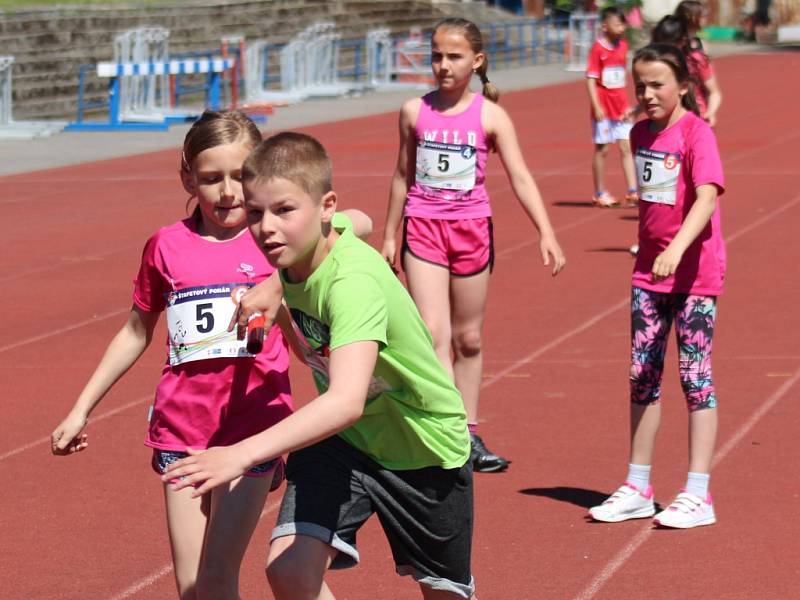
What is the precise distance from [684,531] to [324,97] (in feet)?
81.6

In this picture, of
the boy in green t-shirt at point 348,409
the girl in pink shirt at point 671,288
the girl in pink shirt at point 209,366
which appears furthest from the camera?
the girl in pink shirt at point 671,288

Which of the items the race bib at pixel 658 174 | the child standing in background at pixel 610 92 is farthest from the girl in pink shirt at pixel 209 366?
the child standing in background at pixel 610 92

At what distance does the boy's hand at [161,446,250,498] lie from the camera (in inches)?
121

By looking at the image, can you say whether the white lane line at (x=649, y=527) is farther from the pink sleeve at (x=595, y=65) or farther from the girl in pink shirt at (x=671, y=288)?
the pink sleeve at (x=595, y=65)

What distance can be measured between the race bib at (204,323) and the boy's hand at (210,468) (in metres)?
0.96

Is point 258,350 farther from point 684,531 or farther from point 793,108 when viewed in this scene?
point 793,108

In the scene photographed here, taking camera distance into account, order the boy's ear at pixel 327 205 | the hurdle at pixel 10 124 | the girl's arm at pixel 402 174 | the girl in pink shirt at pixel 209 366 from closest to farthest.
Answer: the boy's ear at pixel 327 205 → the girl in pink shirt at pixel 209 366 → the girl's arm at pixel 402 174 → the hurdle at pixel 10 124

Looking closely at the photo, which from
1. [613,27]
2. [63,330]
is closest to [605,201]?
[613,27]

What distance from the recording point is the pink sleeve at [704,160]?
223 inches

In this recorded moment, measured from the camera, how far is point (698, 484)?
582 centimetres

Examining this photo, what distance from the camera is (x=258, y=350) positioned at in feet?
12.5

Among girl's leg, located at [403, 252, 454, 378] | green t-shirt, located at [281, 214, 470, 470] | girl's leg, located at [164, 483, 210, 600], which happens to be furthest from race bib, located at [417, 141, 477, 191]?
girl's leg, located at [164, 483, 210, 600]

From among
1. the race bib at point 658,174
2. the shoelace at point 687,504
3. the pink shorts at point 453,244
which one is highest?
the race bib at point 658,174

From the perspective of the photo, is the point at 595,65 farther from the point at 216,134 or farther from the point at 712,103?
the point at 216,134
